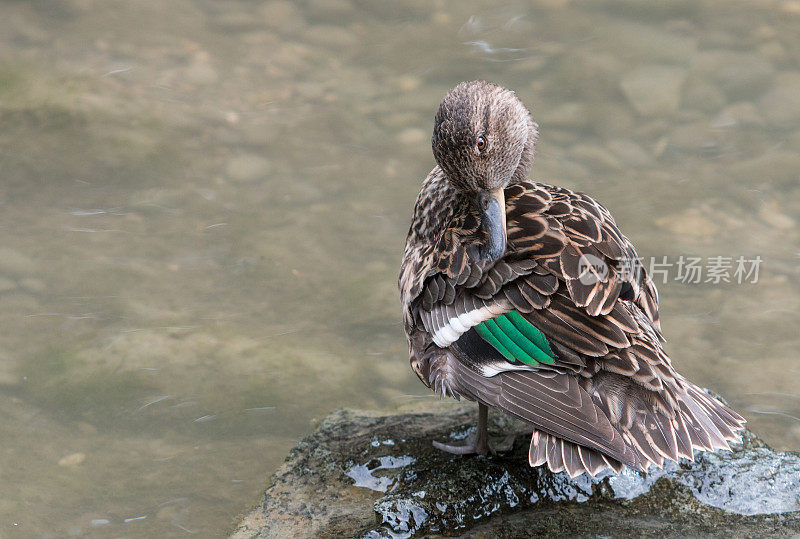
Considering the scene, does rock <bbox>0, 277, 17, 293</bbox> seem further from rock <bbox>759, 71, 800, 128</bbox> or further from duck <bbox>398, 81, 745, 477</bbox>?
rock <bbox>759, 71, 800, 128</bbox>

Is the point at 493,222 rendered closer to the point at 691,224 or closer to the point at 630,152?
the point at 691,224

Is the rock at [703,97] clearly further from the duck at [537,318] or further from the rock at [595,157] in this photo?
the duck at [537,318]

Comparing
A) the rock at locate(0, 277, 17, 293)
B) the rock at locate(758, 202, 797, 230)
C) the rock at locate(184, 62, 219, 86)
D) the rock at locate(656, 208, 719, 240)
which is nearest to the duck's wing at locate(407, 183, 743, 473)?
the rock at locate(656, 208, 719, 240)

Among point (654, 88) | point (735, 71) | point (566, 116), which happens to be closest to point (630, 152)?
point (566, 116)

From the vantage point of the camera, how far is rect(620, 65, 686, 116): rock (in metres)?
7.79

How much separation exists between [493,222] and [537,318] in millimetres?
525

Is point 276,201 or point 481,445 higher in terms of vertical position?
point 276,201

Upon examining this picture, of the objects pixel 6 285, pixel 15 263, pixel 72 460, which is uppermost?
pixel 15 263

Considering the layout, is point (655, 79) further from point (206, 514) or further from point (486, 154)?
point (206, 514)

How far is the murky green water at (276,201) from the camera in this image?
512 cm

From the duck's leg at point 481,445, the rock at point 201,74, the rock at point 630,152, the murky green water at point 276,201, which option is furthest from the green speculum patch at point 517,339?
the rock at point 201,74

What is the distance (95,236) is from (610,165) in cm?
424

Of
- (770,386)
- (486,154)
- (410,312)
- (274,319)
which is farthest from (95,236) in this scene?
(770,386)

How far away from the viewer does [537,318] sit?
141 inches
